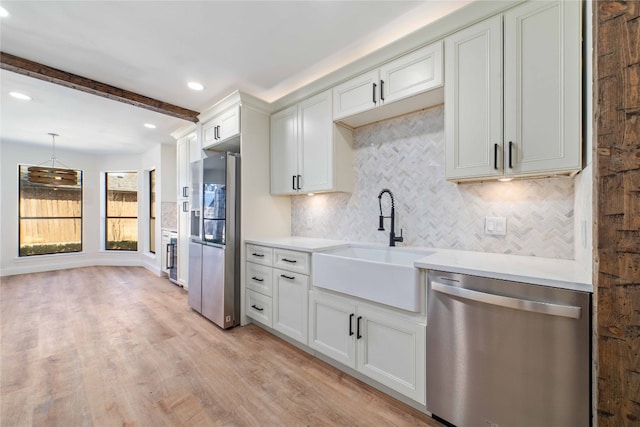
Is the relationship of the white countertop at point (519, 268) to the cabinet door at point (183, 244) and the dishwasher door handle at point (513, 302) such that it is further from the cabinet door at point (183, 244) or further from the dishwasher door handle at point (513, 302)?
the cabinet door at point (183, 244)

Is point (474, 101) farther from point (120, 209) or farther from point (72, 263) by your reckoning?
point (72, 263)

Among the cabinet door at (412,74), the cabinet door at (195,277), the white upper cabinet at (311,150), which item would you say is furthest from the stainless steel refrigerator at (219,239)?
the cabinet door at (412,74)

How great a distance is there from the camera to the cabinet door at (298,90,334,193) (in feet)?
8.13

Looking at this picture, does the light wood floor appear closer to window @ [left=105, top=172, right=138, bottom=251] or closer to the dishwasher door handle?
the dishwasher door handle

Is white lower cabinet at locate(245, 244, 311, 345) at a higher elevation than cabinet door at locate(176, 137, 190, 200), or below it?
below

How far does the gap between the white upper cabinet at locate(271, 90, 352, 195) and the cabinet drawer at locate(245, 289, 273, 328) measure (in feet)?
3.84

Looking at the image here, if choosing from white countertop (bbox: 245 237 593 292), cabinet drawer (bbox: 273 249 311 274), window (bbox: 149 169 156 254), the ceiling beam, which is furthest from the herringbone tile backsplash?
window (bbox: 149 169 156 254)

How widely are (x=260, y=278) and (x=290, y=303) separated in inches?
19.4

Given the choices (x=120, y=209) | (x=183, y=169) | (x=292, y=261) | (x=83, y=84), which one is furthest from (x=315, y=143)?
(x=120, y=209)

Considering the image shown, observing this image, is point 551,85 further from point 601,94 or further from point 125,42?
point 125,42

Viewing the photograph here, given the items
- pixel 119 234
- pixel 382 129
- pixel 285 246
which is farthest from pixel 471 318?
pixel 119 234

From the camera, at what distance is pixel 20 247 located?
5.19 m

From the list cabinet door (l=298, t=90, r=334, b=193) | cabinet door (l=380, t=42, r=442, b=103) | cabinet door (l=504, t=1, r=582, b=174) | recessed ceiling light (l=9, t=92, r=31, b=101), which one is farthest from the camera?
recessed ceiling light (l=9, t=92, r=31, b=101)

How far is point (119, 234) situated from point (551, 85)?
7.77 meters
